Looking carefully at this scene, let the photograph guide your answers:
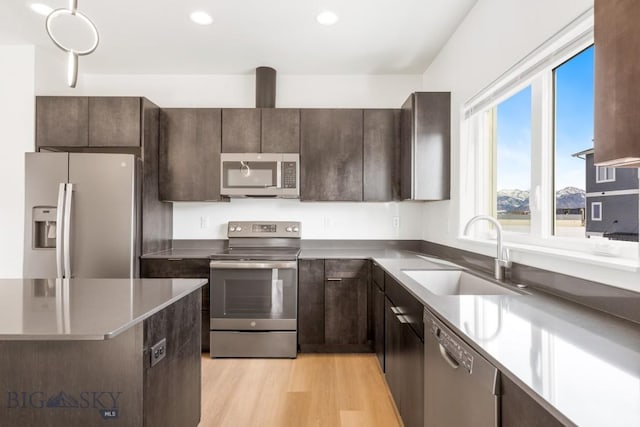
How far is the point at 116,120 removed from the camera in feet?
9.67

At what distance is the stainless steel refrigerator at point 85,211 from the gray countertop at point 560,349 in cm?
235

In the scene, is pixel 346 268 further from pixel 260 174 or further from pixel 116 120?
pixel 116 120

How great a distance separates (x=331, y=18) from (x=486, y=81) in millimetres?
1163

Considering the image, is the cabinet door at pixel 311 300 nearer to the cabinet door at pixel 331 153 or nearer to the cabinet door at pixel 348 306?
the cabinet door at pixel 348 306

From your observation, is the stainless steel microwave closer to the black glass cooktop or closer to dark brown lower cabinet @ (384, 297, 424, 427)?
the black glass cooktop

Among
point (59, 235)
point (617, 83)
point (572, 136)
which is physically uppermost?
point (572, 136)

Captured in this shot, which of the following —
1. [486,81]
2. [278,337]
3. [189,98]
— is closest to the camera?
[486,81]

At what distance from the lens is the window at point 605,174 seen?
Result: 1.40 m

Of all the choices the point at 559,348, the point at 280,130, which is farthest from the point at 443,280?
the point at 280,130

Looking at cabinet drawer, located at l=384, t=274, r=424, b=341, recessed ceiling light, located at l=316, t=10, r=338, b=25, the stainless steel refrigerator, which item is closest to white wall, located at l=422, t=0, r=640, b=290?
cabinet drawer, located at l=384, t=274, r=424, b=341

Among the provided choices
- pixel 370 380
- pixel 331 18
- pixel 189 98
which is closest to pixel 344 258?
pixel 370 380

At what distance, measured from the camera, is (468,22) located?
2432mm

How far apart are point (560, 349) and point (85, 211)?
120 inches

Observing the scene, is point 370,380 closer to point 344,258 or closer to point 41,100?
point 344,258
